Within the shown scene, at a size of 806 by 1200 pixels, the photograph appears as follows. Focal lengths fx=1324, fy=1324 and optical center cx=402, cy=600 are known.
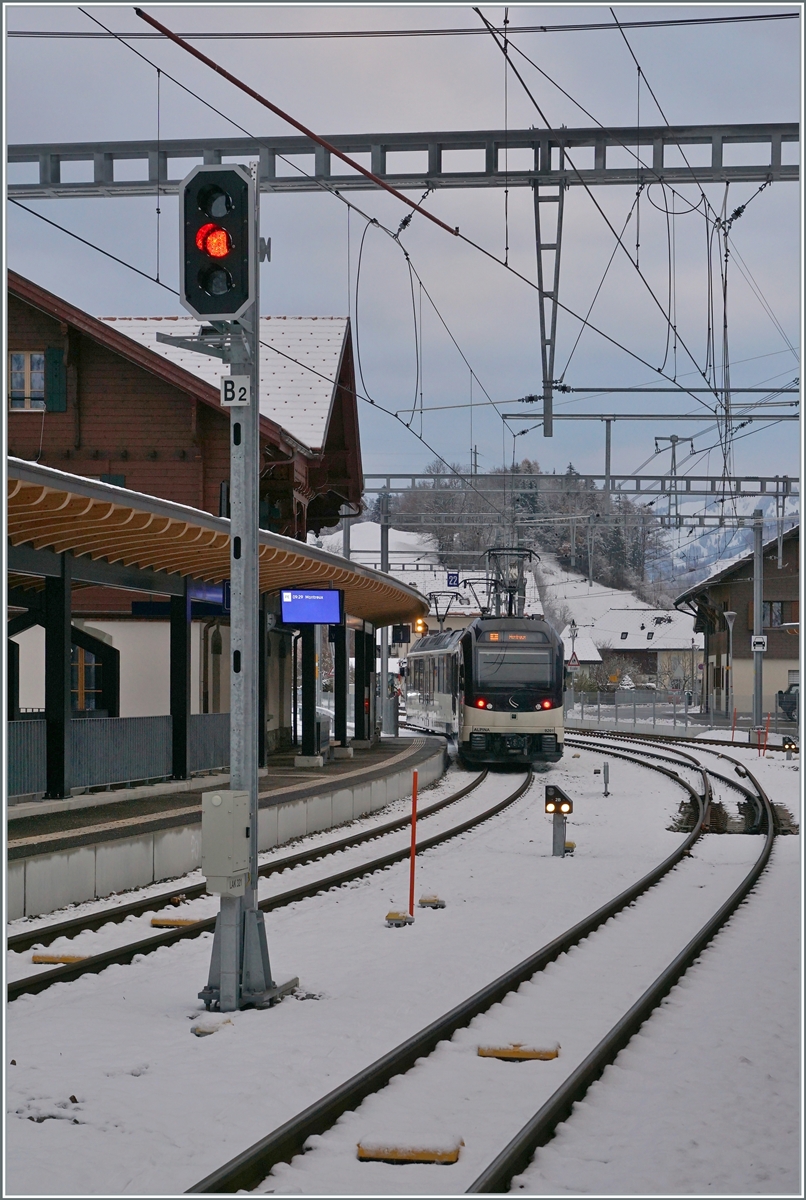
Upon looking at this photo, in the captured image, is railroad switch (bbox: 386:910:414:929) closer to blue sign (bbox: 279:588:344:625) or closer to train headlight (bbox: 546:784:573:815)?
train headlight (bbox: 546:784:573:815)

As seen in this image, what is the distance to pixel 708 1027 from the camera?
25.8 ft

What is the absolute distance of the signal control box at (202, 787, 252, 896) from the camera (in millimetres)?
8102

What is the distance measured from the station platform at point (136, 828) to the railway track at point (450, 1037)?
439cm

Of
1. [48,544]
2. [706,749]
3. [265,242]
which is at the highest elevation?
[265,242]

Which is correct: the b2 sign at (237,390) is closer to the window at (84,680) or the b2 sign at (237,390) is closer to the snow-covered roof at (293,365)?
the window at (84,680)

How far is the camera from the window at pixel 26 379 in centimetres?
2477

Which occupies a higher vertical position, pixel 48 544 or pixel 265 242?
pixel 265 242

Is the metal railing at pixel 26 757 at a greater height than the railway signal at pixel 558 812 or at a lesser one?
greater

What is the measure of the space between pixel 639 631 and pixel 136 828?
90.3 m

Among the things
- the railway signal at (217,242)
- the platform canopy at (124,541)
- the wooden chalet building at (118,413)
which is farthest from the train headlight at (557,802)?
the wooden chalet building at (118,413)

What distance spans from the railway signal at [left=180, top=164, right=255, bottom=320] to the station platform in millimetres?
5268

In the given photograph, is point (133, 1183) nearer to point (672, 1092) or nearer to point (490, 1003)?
point (672, 1092)

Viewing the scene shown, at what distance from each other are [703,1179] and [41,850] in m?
7.40

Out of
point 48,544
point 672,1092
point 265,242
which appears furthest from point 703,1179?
point 48,544
